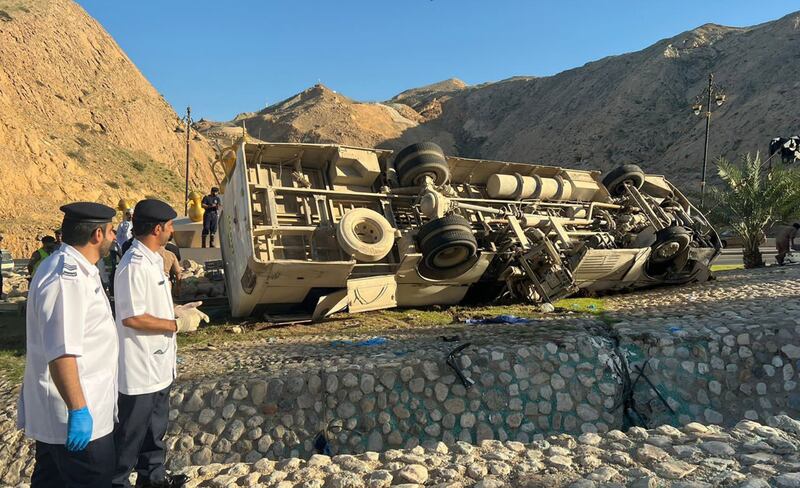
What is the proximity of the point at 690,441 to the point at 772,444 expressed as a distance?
1.56ft

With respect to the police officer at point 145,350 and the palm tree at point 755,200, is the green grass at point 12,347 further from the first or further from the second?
the palm tree at point 755,200

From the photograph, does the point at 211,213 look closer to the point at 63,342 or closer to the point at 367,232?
the point at 367,232

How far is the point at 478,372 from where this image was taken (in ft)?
17.5

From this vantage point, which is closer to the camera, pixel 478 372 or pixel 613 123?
pixel 478 372

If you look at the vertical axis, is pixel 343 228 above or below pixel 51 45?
below

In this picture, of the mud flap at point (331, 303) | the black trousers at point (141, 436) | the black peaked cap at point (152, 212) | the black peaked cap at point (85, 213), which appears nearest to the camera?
the black peaked cap at point (85, 213)

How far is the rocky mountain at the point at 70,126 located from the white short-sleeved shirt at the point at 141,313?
24.2m

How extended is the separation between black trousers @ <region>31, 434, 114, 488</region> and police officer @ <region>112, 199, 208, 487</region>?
1.29 feet

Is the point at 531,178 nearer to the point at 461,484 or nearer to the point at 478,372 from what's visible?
the point at 478,372

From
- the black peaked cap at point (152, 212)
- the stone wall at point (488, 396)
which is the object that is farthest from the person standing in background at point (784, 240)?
the black peaked cap at point (152, 212)

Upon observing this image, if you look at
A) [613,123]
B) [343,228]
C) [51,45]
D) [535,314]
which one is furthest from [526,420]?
[613,123]

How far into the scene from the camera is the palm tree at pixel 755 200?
12992mm

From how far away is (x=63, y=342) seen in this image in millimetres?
2301

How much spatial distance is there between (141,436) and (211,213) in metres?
12.8
